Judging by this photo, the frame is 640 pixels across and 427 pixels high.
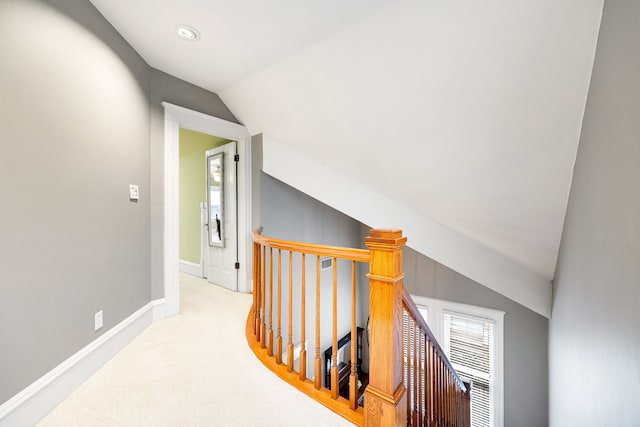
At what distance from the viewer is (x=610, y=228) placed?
1124 millimetres

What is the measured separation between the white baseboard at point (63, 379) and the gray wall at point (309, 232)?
1.62 m

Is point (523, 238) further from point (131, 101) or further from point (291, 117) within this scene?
point (131, 101)

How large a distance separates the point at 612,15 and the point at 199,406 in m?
2.56

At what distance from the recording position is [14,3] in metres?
1.26

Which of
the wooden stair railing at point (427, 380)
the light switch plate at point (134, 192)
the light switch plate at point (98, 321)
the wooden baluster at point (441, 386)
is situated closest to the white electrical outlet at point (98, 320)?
the light switch plate at point (98, 321)

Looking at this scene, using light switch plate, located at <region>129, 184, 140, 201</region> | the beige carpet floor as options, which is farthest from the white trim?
the beige carpet floor

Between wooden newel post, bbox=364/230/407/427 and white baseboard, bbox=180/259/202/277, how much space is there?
147 inches

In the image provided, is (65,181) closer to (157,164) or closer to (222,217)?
(157,164)

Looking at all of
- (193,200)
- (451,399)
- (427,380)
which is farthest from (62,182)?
(451,399)

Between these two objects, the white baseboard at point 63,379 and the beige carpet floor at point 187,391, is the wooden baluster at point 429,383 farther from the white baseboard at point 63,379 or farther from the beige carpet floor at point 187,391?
the white baseboard at point 63,379

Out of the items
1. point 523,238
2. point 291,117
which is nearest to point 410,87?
point 291,117

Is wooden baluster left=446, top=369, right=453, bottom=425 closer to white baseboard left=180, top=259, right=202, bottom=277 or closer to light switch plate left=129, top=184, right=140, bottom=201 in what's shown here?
light switch plate left=129, top=184, right=140, bottom=201

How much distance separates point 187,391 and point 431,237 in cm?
247

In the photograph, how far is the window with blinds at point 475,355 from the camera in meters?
4.03
